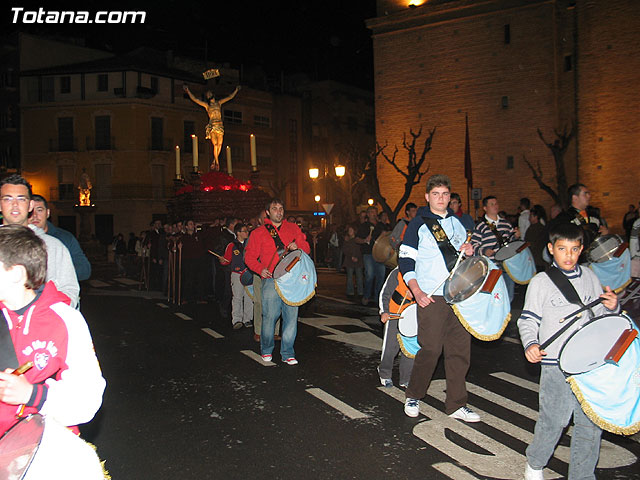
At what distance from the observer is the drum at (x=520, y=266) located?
10164mm

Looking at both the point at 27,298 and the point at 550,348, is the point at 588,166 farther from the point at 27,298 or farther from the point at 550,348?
the point at 27,298

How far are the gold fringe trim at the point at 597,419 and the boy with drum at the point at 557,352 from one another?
0.18 metres

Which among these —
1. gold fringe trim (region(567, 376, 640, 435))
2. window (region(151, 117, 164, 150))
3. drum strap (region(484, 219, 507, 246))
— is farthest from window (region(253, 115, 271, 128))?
gold fringe trim (region(567, 376, 640, 435))

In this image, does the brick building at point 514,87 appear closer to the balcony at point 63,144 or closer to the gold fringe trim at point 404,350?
the balcony at point 63,144

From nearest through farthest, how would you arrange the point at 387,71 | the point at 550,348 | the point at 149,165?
1. the point at 550,348
2. the point at 387,71
3. the point at 149,165

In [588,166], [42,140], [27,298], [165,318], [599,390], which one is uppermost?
[42,140]

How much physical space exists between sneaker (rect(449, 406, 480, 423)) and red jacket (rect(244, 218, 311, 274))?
10.5ft

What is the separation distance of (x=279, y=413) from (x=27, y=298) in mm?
3570

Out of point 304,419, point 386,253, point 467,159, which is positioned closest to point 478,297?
point 304,419

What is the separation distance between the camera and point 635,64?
31016 mm

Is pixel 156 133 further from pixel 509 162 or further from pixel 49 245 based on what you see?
pixel 49 245

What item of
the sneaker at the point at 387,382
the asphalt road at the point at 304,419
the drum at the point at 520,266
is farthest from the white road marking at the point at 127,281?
the sneaker at the point at 387,382

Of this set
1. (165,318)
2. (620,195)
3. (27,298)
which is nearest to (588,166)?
(620,195)

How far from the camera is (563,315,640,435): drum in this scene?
11.4 ft
